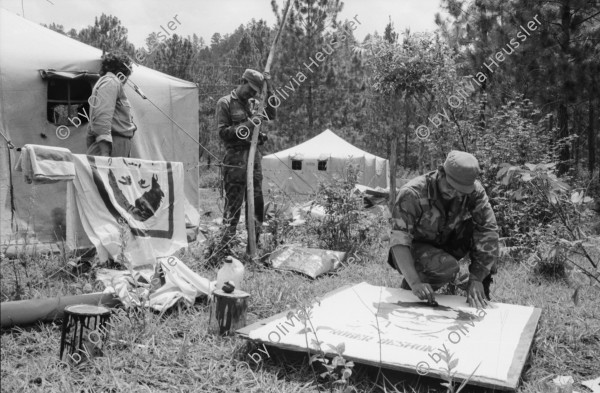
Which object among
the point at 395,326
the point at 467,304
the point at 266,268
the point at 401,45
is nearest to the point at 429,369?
the point at 395,326

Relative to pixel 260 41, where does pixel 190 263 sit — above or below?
below

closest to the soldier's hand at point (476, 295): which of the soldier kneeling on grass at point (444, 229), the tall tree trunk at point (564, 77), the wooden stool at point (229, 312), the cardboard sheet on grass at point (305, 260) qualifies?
the soldier kneeling on grass at point (444, 229)

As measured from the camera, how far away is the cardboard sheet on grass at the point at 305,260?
13.8 feet

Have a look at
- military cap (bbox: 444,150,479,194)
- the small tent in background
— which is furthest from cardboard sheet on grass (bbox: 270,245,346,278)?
the small tent in background

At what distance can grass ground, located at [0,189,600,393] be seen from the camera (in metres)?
2.17

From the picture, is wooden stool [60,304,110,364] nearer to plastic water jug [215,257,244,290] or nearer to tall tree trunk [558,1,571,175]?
plastic water jug [215,257,244,290]

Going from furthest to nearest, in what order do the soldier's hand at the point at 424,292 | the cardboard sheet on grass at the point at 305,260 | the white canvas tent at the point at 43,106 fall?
the white canvas tent at the point at 43,106, the cardboard sheet on grass at the point at 305,260, the soldier's hand at the point at 424,292

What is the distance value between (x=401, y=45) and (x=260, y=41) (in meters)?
13.1

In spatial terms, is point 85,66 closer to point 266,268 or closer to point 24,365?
point 266,268

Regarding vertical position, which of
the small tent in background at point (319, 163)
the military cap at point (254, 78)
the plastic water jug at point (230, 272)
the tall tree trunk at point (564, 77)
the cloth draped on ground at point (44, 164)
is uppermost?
the tall tree trunk at point (564, 77)

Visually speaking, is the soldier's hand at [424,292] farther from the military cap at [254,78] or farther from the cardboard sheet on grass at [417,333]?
the military cap at [254,78]

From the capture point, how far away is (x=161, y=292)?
3.07 metres

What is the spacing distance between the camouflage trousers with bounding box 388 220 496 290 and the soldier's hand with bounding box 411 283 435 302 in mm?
239

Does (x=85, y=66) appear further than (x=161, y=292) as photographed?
Yes
